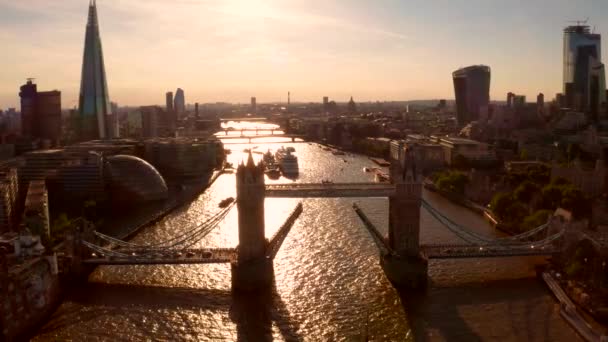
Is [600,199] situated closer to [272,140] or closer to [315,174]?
[315,174]

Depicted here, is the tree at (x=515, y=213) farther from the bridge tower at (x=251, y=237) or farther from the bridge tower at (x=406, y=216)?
the bridge tower at (x=251, y=237)

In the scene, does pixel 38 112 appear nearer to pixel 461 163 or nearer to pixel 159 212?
pixel 159 212

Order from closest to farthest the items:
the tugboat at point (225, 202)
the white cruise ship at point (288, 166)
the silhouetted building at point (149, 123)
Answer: the tugboat at point (225, 202), the white cruise ship at point (288, 166), the silhouetted building at point (149, 123)

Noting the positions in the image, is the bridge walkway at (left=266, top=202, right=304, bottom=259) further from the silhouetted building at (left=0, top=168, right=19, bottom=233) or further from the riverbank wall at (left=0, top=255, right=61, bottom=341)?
the silhouetted building at (left=0, top=168, right=19, bottom=233)

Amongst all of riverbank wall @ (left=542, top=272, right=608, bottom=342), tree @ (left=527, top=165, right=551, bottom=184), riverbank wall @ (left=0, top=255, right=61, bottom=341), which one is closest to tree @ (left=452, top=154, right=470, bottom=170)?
tree @ (left=527, top=165, right=551, bottom=184)

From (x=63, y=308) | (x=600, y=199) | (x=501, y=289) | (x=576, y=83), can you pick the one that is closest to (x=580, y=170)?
(x=600, y=199)

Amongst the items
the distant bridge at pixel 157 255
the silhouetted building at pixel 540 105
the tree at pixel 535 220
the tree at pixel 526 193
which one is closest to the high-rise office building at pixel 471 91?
the silhouetted building at pixel 540 105
